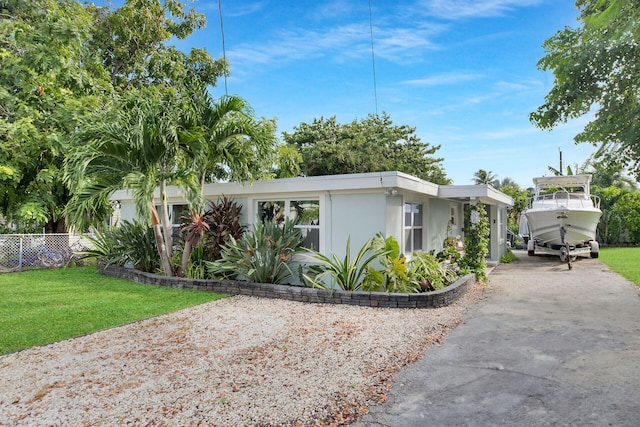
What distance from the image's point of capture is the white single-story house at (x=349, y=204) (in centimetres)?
862

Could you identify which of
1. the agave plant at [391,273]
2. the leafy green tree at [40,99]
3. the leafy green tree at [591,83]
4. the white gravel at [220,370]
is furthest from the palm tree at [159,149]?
the leafy green tree at [591,83]

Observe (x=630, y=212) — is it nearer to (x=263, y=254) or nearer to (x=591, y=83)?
(x=591, y=83)

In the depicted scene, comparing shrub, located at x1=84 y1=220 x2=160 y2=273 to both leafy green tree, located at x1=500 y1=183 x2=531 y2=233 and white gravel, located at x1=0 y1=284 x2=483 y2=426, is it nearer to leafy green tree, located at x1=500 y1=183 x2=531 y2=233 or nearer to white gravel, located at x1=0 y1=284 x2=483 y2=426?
white gravel, located at x1=0 y1=284 x2=483 y2=426

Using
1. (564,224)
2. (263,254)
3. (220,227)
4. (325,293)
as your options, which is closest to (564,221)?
(564,224)

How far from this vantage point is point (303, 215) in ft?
31.9

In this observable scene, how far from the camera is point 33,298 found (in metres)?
8.21

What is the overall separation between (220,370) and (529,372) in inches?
129

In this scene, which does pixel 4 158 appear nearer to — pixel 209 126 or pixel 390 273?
pixel 209 126

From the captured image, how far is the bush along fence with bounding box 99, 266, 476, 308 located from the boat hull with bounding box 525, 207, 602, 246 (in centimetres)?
683

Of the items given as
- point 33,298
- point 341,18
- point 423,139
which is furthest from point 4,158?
point 423,139

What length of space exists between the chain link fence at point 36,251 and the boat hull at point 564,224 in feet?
51.9

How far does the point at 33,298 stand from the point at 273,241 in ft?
16.2

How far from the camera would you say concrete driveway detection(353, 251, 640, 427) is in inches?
132

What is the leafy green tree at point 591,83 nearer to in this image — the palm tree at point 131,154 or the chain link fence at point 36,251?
the palm tree at point 131,154
